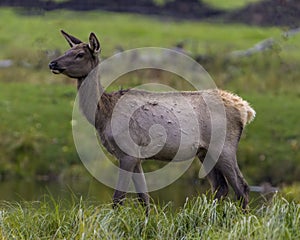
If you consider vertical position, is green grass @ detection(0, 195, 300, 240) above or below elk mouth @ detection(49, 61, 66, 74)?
below

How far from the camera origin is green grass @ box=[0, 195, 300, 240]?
9781 mm

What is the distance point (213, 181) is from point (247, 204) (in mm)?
706

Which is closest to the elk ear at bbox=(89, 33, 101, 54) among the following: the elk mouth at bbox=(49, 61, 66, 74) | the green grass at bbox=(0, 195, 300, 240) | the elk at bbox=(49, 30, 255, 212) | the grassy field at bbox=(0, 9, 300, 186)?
the elk at bbox=(49, 30, 255, 212)

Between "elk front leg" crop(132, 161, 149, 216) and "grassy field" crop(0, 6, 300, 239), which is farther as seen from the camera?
"elk front leg" crop(132, 161, 149, 216)

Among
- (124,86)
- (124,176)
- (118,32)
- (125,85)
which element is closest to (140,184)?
(124,176)

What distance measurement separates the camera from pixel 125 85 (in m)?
24.9

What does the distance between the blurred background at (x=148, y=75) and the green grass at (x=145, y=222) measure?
3889 millimetres

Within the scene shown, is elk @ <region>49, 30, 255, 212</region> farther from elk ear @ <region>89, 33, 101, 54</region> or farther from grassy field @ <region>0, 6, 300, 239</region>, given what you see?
grassy field @ <region>0, 6, 300, 239</region>

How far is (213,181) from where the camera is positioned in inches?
497

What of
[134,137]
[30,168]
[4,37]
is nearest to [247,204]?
[134,137]

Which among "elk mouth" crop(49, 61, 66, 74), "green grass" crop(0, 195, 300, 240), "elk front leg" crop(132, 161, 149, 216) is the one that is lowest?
"elk front leg" crop(132, 161, 149, 216)

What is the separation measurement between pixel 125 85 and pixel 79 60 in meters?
13.0

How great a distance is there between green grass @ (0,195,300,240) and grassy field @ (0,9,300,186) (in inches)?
391

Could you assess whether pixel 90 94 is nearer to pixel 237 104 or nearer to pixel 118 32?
pixel 237 104
